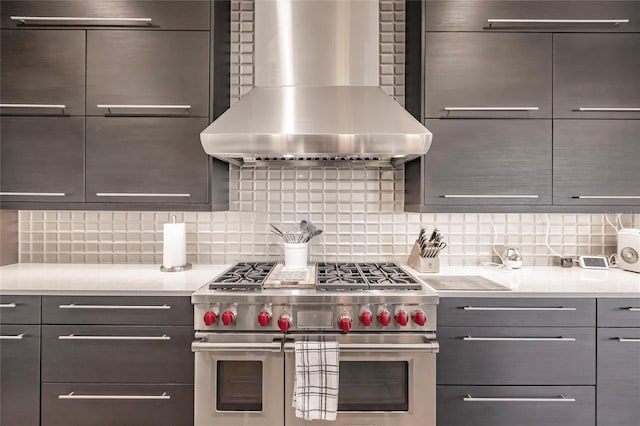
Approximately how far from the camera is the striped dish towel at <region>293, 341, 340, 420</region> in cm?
165

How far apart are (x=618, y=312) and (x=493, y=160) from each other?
3.01 ft

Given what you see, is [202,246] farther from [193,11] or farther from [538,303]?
[538,303]

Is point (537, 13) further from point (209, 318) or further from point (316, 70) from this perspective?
point (209, 318)

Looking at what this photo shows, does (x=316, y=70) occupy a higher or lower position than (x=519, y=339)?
higher

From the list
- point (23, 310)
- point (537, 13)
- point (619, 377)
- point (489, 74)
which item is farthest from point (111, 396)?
point (537, 13)

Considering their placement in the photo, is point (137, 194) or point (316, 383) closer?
point (316, 383)


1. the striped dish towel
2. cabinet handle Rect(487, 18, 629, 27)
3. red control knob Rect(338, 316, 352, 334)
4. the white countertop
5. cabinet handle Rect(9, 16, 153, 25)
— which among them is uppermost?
cabinet handle Rect(487, 18, 629, 27)

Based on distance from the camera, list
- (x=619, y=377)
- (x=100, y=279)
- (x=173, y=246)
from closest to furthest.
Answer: (x=619, y=377) → (x=100, y=279) → (x=173, y=246)

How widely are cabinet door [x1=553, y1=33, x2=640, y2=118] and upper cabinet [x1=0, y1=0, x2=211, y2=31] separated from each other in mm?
1936

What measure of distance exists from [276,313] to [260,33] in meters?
1.48

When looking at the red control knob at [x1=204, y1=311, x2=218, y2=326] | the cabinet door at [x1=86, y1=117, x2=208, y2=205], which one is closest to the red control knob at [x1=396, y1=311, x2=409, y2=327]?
the red control knob at [x1=204, y1=311, x2=218, y2=326]

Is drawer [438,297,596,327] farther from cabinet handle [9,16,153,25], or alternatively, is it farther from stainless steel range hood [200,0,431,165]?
→ cabinet handle [9,16,153,25]

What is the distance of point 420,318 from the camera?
1698 mm

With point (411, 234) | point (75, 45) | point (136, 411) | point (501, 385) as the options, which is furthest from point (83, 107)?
point (501, 385)
